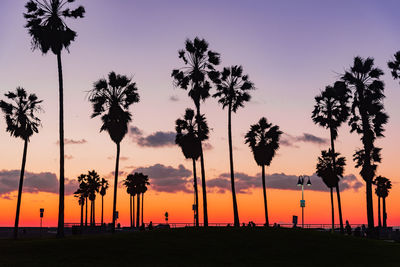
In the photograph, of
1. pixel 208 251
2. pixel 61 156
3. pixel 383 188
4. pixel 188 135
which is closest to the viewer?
pixel 208 251

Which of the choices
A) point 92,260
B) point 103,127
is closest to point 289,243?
point 92,260

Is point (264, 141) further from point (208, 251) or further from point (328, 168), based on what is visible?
point (208, 251)

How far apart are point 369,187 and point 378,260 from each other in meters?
25.8

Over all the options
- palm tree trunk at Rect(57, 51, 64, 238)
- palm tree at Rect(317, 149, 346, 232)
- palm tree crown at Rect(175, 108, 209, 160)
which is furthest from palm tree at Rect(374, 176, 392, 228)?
palm tree trunk at Rect(57, 51, 64, 238)

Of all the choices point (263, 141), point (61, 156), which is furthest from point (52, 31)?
point (263, 141)

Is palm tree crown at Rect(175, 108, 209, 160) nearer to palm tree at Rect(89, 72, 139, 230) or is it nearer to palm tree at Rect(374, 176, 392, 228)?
palm tree at Rect(89, 72, 139, 230)

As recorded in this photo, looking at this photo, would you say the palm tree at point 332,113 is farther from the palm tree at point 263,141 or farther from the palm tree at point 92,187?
the palm tree at point 92,187

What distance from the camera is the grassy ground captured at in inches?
1268

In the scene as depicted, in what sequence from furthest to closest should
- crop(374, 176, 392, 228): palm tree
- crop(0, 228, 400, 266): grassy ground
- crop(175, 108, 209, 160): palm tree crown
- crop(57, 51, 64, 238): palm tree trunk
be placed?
1. crop(374, 176, 392, 228): palm tree
2. crop(175, 108, 209, 160): palm tree crown
3. crop(57, 51, 64, 238): palm tree trunk
4. crop(0, 228, 400, 266): grassy ground

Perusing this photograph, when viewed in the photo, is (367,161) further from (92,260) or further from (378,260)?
(92,260)

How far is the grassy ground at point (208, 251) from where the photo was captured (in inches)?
1268

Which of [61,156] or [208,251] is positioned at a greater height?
[61,156]

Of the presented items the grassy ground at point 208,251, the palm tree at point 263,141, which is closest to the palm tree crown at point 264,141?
the palm tree at point 263,141

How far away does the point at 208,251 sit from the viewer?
36219mm
